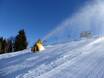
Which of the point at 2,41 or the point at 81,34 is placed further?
the point at 2,41

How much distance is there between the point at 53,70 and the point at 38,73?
1.02 meters

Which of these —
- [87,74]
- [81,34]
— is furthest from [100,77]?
[81,34]

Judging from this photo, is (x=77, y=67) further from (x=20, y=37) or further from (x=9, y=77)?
(x=20, y=37)

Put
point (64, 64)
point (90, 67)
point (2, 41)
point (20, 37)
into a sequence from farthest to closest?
point (2, 41) → point (20, 37) → point (64, 64) → point (90, 67)

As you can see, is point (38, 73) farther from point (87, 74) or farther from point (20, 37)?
point (20, 37)

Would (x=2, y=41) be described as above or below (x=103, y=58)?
above

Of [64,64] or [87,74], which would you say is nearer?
[87,74]

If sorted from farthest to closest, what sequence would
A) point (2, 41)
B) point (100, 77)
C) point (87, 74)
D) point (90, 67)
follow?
point (2, 41)
point (90, 67)
point (87, 74)
point (100, 77)

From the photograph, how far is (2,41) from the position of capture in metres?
91.6

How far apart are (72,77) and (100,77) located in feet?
5.61

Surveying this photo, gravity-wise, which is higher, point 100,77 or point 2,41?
point 2,41

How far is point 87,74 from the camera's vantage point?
14352mm

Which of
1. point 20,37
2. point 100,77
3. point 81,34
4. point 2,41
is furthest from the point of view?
point 2,41

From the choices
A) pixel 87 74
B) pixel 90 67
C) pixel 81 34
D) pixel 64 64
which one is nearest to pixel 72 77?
pixel 87 74
